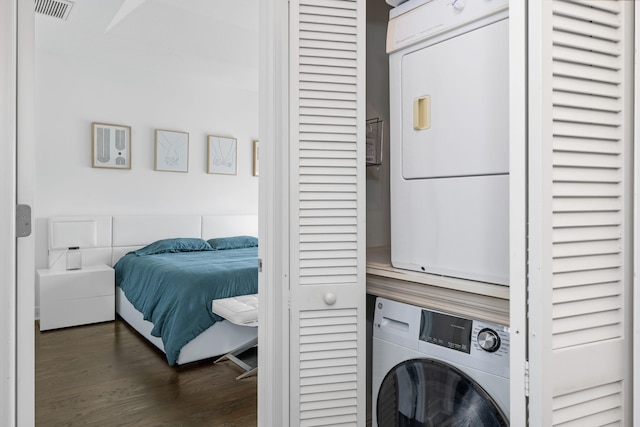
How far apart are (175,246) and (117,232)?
65 cm

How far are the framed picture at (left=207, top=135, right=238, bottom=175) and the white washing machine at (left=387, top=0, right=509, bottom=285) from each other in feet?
13.5

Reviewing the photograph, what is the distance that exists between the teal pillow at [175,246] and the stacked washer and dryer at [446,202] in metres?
3.38

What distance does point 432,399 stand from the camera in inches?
47.5

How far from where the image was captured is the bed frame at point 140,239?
2.92m

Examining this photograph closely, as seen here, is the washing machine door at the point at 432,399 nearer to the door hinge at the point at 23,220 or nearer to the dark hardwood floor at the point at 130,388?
the dark hardwood floor at the point at 130,388

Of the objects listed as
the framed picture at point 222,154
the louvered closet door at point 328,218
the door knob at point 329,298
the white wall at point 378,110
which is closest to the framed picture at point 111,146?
the framed picture at point 222,154

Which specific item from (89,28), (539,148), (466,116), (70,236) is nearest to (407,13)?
(466,116)

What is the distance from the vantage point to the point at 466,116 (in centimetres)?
114

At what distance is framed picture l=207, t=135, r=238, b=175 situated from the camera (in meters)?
5.12

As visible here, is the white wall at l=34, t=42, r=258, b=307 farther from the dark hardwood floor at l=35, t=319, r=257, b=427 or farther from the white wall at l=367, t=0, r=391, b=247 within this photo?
the white wall at l=367, t=0, r=391, b=247

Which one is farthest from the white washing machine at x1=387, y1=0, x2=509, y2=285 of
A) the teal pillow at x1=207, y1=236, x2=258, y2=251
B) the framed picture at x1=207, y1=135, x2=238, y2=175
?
the framed picture at x1=207, y1=135, x2=238, y2=175

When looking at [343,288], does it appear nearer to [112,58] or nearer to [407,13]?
[407,13]

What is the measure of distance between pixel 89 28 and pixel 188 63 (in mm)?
1050

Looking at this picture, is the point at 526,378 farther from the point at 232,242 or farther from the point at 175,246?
the point at 232,242
